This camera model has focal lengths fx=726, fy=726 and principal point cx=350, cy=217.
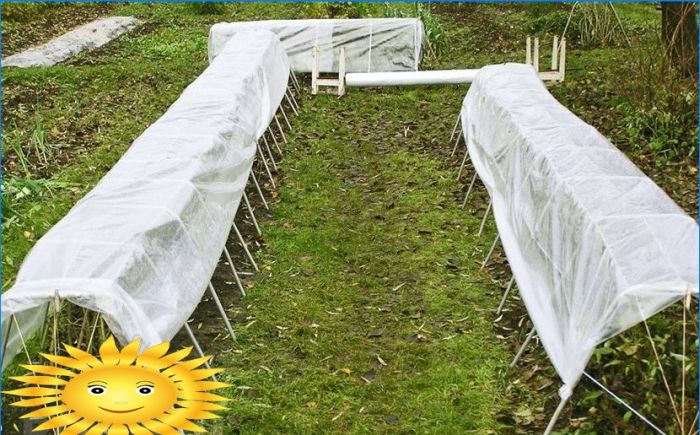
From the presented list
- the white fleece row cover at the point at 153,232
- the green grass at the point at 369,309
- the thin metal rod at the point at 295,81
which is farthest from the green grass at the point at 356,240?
the white fleece row cover at the point at 153,232

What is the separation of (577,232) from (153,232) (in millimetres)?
2616

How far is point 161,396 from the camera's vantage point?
342 centimetres

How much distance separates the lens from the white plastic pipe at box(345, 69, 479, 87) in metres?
10.8

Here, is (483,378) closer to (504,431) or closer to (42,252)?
(504,431)

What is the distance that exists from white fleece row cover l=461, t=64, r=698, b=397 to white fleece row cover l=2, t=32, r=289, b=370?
7.40 feet

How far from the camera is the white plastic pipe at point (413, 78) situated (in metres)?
10.8

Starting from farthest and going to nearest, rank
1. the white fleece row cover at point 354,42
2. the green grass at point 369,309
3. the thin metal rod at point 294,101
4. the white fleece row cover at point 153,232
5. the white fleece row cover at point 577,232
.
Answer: the white fleece row cover at point 354,42 < the thin metal rod at point 294,101 < the green grass at point 369,309 < the white fleece row cover at point 153,232 < the white fleece row cover at point 577,232

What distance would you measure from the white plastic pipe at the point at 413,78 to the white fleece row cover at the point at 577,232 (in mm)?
3968

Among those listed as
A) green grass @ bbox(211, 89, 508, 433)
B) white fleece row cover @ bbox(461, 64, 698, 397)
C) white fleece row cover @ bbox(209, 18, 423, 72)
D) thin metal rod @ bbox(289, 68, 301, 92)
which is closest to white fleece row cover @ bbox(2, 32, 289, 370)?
green grass @ bbox(211, 89, 508, 433)

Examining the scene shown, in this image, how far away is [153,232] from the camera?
455 centimetres

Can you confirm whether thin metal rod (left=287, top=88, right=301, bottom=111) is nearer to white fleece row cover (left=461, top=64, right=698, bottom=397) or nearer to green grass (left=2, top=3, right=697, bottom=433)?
green grass (left=2, top=3, right=697, bottom=433)

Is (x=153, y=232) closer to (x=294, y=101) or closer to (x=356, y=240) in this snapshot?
(x=356, y=240)

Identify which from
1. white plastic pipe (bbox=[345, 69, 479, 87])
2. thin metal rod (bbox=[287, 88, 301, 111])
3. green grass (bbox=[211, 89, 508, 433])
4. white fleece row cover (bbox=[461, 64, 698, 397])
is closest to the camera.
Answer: white fleece row cover (bbox=[461, 64, 698, 397])

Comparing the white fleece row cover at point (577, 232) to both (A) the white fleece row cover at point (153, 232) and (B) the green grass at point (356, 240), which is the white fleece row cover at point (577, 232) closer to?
(B) the green grass at point (356, 240)
